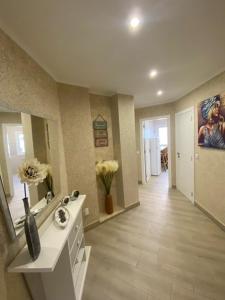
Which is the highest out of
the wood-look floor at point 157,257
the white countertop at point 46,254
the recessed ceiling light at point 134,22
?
the recessed ceiling light at point 134,22

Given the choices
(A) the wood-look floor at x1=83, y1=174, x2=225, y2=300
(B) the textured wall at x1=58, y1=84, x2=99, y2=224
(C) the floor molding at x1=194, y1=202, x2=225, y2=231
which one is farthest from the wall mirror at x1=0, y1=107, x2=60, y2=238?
(C) the floor molding at x1=194, y1=202, x2=225, y2=231

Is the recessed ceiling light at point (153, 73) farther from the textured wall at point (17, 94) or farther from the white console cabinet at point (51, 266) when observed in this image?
the white console cabinet at point (51, 266)

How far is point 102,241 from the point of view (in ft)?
7.45

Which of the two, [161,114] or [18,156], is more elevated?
[161,114]

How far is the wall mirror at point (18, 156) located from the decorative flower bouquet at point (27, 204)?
0.15 feet

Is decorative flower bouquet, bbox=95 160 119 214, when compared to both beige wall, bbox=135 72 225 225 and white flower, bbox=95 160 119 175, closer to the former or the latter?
white flower, bbox=95 160 119 175

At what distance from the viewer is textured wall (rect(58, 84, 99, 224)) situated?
2258mm

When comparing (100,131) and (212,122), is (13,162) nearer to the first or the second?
(100,131)

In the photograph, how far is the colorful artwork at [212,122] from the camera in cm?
218

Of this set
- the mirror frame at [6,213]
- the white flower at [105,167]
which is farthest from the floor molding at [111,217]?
the mirror frame at [6,213]

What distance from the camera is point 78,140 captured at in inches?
93.0

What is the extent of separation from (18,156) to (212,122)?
2.64m

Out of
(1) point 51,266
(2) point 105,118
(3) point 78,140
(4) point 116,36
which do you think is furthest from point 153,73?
(1) point 51,266

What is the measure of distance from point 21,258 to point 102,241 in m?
1.46
